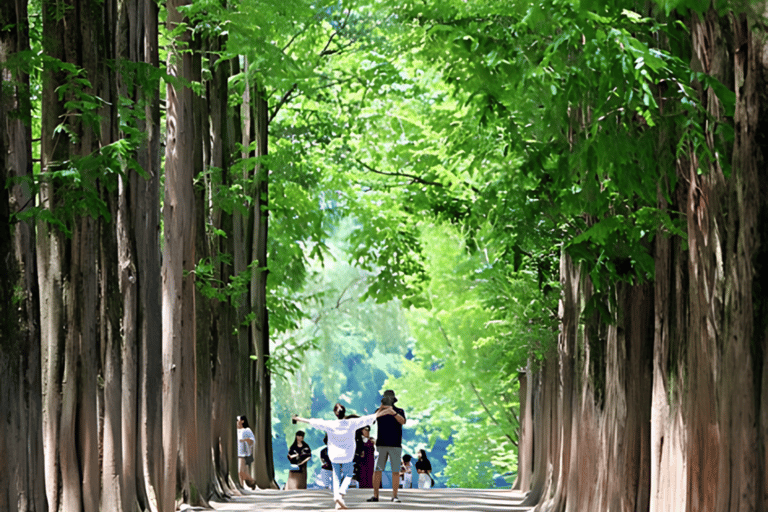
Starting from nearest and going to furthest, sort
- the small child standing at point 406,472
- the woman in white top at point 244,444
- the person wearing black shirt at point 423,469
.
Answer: the woman in white top at point 244,444 < the small child standing at point 406,472 < the person wearing black shirt at point 423,469

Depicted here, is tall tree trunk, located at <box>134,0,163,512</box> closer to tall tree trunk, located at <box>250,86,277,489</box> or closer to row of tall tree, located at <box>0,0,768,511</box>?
row of tall tree, located at <box>0,0,768,511</box>

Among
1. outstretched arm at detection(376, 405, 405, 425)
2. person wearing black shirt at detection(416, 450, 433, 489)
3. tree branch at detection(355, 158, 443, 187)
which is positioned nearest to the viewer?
outstretched arm at detection(376, 405, 405, 425)

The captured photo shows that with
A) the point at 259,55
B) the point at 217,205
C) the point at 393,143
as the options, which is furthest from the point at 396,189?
the point at 259,55

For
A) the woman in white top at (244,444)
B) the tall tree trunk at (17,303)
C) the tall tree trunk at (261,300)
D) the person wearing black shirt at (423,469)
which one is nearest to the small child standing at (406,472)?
the person wearing black shirt at (423,469)

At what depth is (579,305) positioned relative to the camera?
1484 centimetres

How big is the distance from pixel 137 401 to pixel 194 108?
757 centimetres

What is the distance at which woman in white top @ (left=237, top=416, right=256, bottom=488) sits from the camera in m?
25.0

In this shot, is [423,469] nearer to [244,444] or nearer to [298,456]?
[298,456]

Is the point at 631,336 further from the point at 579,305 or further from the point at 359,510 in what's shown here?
the point at 359,510

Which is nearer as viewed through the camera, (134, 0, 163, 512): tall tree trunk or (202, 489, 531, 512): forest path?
(134, 0, 163, 512): tall tree trunk

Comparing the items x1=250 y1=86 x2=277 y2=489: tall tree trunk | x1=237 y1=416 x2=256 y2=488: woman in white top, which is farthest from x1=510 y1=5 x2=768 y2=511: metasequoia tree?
x1=237 y1=416 x2=256 y2=488: woman in white top

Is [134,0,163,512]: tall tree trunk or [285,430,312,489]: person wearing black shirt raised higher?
[134,0,163,512]: tall tree trunk

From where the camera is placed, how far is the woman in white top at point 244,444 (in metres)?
25.0

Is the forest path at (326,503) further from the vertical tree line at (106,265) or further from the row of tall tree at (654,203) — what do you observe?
the row of tall tree at (654,203)
